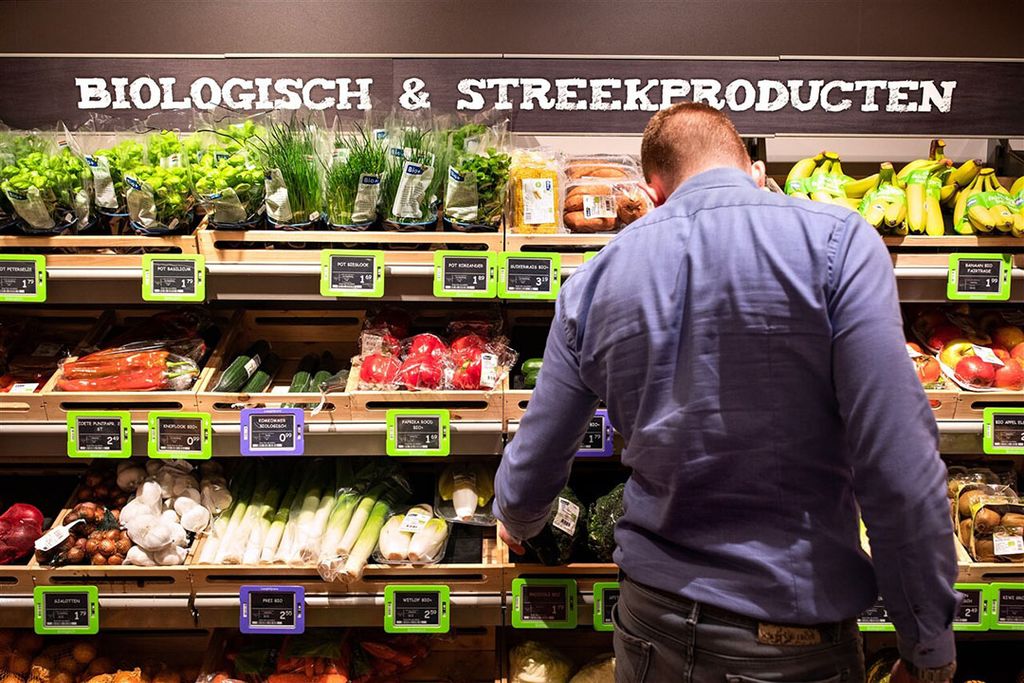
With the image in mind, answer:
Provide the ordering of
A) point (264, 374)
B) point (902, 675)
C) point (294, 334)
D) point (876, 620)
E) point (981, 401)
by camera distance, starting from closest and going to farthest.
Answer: point (902, 675) → point (981, 401) → point (876, 620) → point (264, 374) → point (294, 334)

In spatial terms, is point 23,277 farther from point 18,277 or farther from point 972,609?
point 972,609

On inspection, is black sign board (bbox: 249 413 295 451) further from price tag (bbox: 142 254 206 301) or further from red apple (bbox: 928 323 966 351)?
red apple (bbox: 928 323 966 351)

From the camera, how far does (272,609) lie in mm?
2570

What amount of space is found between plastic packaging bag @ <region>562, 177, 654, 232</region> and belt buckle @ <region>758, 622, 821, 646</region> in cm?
119

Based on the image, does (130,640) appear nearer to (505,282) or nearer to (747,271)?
(505,282)

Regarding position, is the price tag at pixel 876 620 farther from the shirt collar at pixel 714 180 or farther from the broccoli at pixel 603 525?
the shirt collar at pixel 714 180

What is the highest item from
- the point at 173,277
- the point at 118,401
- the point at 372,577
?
the point at 173,277

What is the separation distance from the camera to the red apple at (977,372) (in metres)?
2.58

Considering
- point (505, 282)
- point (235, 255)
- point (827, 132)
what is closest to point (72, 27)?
point (235, 255)

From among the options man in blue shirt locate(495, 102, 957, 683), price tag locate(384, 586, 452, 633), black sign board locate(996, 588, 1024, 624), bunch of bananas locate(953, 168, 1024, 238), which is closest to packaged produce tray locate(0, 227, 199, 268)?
price tag locate(384, 586, 452, 633)

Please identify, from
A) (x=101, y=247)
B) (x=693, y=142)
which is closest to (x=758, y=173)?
(x=693, y=142)

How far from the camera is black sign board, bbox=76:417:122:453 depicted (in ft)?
8.23

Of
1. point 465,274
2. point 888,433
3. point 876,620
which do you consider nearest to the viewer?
point 888,433

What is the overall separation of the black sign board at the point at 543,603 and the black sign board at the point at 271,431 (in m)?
0.79
